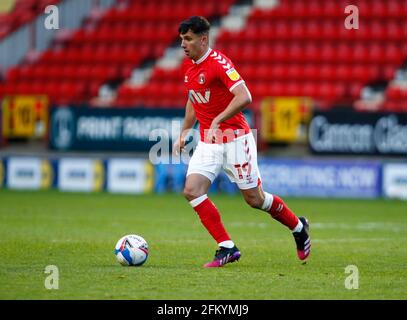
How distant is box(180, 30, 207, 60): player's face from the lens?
8.90m

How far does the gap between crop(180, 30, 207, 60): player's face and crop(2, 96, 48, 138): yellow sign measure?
13.6 meters

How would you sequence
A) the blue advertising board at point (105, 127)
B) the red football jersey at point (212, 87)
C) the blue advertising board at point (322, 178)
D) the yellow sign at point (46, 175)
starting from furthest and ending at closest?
1. the yellow sign at point (46, 175)
2. the blue advertising board at point (105, 127)
3. the blue advertising board at point (322, 178)
4. the red football jersey at point (212, 87)

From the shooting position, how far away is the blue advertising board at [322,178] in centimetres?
1948

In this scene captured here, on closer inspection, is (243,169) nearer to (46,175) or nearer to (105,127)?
(105,127)

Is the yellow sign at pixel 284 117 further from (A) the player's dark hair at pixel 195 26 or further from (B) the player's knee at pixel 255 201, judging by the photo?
(A) the player's dark hair at pixel 195 26

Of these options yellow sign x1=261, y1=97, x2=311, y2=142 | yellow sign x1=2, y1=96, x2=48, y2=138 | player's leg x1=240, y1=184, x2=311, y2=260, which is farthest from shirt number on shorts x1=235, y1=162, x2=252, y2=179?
yellow sign x1=2, y1=96, x2=48, y2=138

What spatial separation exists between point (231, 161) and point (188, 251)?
5.56 ft

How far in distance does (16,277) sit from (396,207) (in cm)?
1073

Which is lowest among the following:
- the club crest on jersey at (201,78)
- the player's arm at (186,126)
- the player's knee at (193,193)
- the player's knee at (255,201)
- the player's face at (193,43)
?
the player's knee at (255,201)

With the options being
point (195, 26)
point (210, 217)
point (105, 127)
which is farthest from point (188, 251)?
point (105, 127)

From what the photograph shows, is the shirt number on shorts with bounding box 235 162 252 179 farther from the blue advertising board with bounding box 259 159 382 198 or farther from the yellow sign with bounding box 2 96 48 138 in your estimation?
the yellow sign with bounding box 2 96 48 138

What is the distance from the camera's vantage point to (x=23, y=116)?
2230 cm

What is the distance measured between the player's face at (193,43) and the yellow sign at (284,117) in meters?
11.1

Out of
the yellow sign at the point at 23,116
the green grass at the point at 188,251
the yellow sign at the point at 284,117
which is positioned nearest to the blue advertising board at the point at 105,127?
the yellow sign at the point at 23,116
